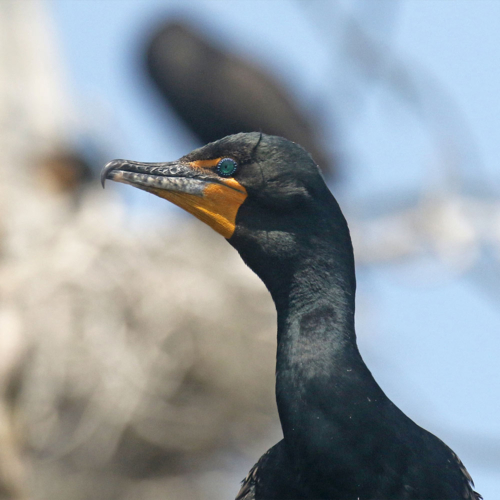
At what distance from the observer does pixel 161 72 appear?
31.1ft

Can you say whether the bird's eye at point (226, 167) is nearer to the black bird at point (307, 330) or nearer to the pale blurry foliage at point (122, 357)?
the black bird at point (307, 330)

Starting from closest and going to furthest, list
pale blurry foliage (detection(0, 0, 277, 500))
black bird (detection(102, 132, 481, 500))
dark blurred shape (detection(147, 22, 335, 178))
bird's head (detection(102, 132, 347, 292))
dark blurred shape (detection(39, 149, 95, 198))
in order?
black bird (detection(102, 132, 481, 500))
bird's head (detection(102, 132, 347, 292))
pale blurry foliage (detection(0, 0, 277, 500))
dark blurred shape (detection(39, 149, 95, 198))
dark blurred shape (detection(147, 22, 335, 178))

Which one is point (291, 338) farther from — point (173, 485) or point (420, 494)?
point (173, 485)

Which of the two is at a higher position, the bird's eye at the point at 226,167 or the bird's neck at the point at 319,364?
the bird's eye at the point at 226,167

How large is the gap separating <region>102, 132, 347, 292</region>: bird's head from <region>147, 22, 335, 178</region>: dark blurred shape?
622 cm

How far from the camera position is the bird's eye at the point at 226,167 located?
92.7 inches

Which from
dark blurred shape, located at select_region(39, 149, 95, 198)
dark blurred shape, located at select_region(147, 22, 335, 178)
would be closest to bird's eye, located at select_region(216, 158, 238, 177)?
dark blurred shape, located at select_region(39, 149, 95, 198)

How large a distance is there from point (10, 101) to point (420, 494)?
6.37 meters

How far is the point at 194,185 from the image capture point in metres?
2.38

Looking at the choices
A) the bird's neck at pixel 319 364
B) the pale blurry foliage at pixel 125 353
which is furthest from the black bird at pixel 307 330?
the pale blurry foliage at pixel 125 353

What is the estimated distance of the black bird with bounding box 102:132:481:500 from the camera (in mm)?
2094

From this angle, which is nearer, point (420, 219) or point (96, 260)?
point (420, 219)

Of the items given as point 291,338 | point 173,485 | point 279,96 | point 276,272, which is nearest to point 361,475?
point 291,338

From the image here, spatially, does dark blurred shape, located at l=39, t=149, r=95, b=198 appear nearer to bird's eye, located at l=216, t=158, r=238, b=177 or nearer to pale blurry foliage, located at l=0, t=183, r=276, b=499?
pale blurry foliage, located at l=0, t=183, r=276, b=499
